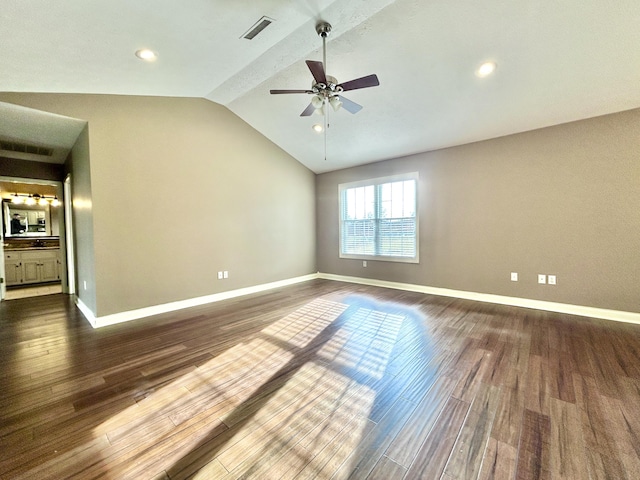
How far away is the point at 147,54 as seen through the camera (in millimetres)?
2594

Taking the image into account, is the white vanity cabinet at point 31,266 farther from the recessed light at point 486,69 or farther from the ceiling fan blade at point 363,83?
the recessed light at point 486,69

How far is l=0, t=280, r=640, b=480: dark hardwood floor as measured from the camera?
1353 millimetres

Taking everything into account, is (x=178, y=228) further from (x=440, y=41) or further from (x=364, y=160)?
(x=440, y=41)

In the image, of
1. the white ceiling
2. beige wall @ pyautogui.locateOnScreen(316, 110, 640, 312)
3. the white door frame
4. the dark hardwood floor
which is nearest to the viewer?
the dark hardwood floor

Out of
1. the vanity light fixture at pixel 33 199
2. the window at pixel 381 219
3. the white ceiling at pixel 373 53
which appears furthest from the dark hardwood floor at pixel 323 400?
the vanity light fixture at pixel 33 199

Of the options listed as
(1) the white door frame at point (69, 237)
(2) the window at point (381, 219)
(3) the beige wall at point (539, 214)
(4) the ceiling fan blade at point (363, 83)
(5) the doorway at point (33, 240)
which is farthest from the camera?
(5) the doorway at point (33, 240)

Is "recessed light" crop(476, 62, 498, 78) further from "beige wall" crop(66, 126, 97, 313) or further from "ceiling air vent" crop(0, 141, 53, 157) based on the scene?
"ceiling air vent" crop(0, 141, 53, 157)

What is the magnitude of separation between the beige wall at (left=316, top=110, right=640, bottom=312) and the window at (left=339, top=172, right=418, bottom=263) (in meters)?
0.22

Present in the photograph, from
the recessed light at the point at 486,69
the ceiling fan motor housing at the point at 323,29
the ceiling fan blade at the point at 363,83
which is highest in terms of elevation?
the ceiling fan motor housing at the point at 323,29

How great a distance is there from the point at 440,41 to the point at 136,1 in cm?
281

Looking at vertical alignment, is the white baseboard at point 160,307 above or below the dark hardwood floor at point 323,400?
above

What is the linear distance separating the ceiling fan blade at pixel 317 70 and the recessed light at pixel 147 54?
1.66m

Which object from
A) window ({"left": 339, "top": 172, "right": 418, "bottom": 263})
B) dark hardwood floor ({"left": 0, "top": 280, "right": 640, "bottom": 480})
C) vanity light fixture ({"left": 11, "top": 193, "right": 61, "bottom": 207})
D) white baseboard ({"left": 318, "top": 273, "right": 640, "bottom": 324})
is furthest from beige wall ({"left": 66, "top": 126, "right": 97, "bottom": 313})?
white baseboard ({"left": 318, "top": 273, "right": 640, "bottom": 324})

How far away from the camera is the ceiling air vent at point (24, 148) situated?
399 centimetres
